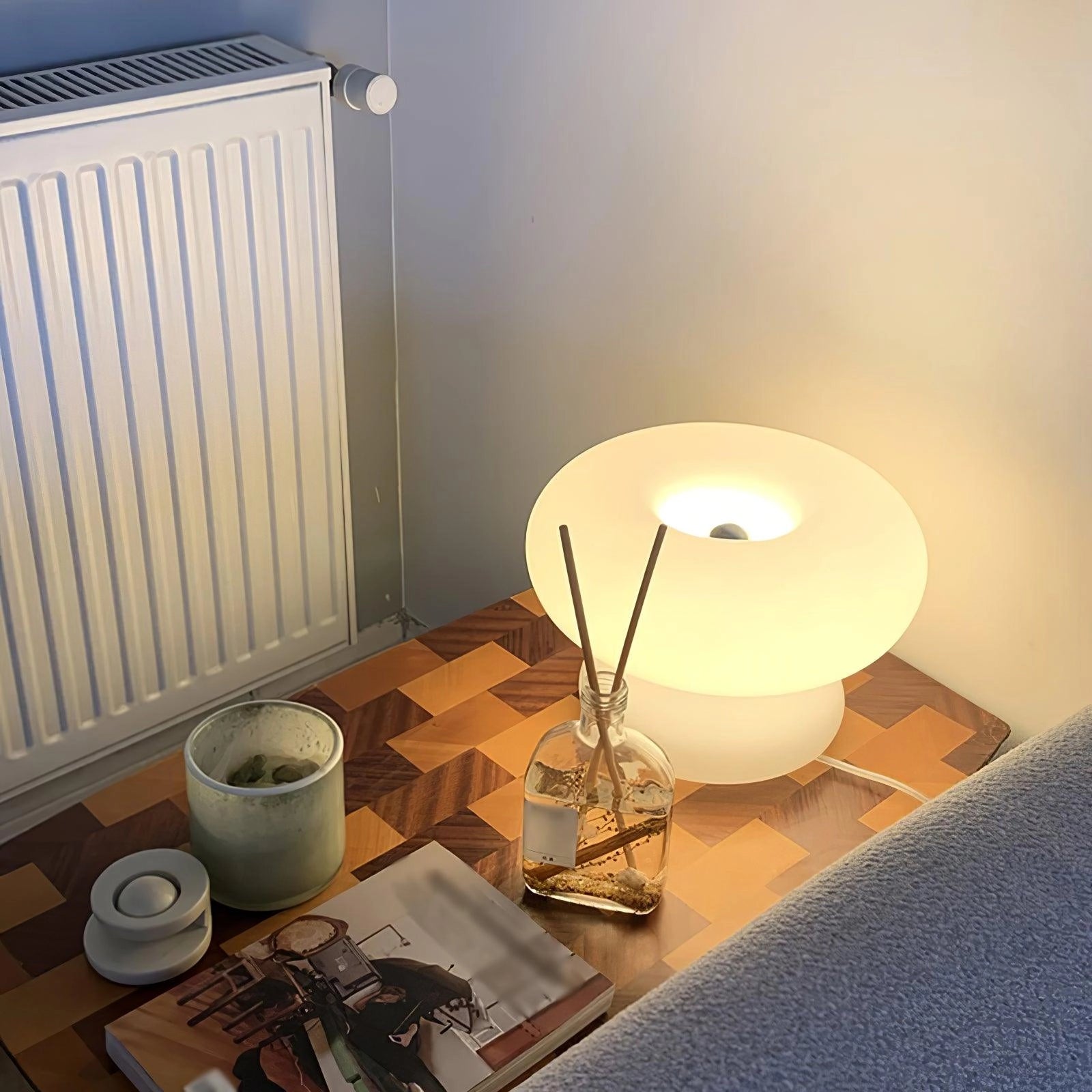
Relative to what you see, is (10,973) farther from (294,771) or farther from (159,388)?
(159,388)

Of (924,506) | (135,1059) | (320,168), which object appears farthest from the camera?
(320,168)

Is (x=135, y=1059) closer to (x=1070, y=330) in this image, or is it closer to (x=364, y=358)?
(x=1070, y=330)

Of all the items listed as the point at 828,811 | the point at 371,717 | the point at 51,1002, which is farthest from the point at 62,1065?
the point at 828,811

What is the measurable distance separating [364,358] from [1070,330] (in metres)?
0.92

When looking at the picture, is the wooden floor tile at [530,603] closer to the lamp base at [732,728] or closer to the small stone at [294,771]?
the lamp base at [732,728]

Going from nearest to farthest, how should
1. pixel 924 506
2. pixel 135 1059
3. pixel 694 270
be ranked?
1. pixel 135 1059
2. pixel 924 506
3. pixel 694 270

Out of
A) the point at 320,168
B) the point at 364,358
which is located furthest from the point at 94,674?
the point at 320,168

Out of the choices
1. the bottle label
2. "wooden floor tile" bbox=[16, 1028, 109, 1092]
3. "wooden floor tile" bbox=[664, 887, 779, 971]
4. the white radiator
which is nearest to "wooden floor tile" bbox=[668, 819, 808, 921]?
"wooden floor tile" bbox=[664, 887, 779, 971]

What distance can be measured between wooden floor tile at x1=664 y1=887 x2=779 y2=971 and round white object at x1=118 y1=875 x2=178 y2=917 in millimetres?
345

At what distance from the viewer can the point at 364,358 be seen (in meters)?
1.65

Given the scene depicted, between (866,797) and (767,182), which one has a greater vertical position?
(767,182)

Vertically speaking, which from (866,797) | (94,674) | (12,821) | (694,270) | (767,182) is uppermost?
(767,182)

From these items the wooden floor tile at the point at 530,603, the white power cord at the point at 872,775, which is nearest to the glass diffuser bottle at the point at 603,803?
the white power cord at the point at 872,775

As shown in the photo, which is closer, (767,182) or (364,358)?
(767,182)
